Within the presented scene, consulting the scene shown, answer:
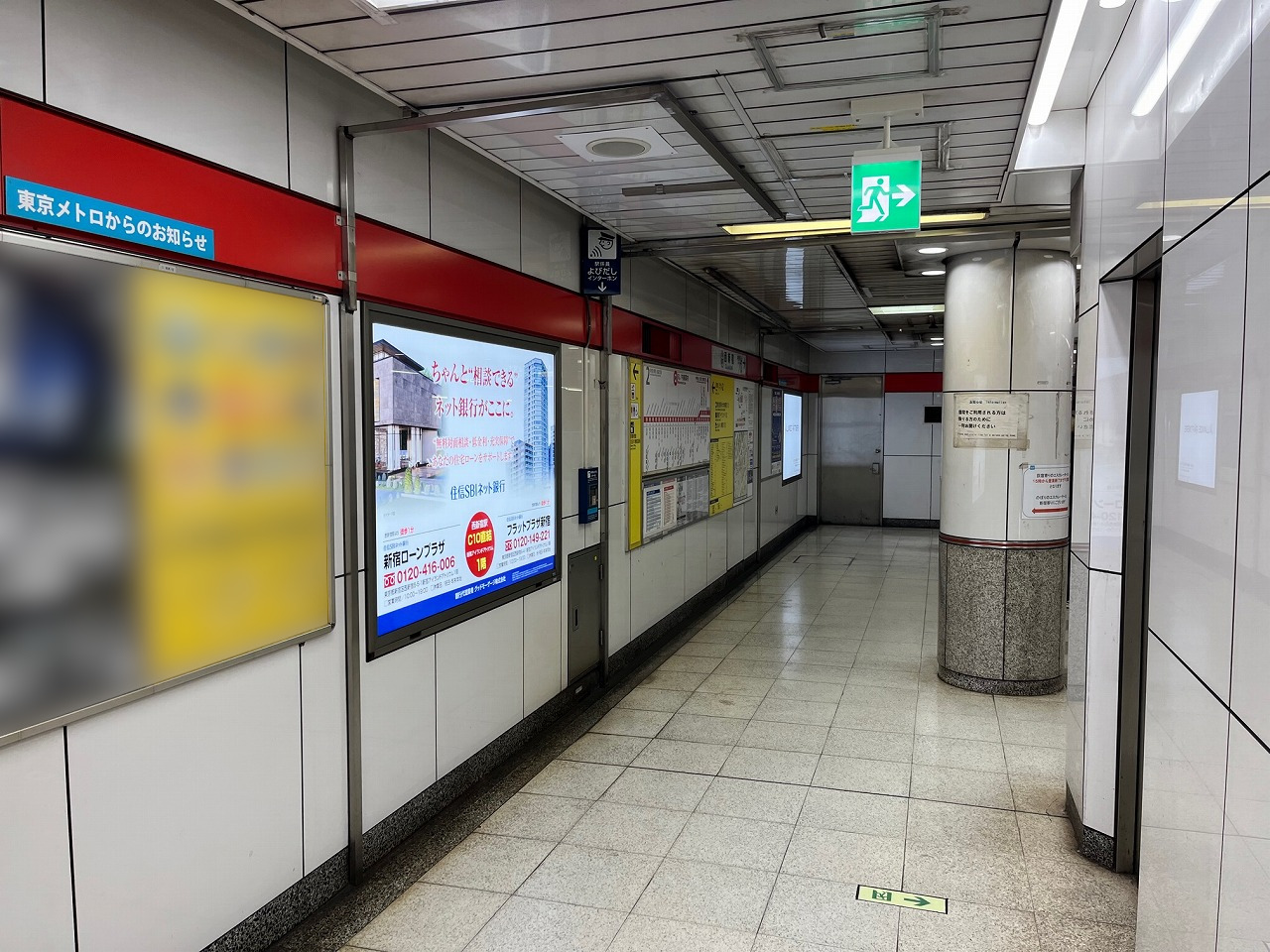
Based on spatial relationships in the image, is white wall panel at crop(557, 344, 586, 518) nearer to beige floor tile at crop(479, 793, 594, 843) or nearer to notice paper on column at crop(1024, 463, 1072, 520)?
beige floor tile at crop(479, 793, 594, 843)

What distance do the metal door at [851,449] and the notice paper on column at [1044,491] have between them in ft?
30.8

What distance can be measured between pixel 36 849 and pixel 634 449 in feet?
14.7

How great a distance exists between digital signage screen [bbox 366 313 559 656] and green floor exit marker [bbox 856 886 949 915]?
6.68 feet

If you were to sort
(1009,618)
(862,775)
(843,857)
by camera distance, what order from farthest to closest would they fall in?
1. (1009,618)
2. (862,775)
3. (843,857)

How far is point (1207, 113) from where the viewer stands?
1899 mm

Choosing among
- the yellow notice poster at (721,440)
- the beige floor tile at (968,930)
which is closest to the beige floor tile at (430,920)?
the beige floor tile at (968,930)

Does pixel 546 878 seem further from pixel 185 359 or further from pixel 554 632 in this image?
pixel 185 359

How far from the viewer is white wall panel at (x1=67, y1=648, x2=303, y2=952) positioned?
234 cm

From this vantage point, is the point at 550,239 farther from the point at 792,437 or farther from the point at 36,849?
the point at 792,437

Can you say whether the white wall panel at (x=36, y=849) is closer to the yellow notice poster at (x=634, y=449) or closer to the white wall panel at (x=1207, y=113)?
the white wall panel at (x=1207, y=113)

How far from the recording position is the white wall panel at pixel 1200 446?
1.71 m

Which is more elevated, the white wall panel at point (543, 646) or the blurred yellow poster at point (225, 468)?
the blurred yellow poster at point (225, 468)

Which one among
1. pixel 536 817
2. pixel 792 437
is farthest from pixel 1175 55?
pixel 792 437

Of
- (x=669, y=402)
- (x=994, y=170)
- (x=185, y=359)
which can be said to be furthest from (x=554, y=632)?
(x=994, y=170)
